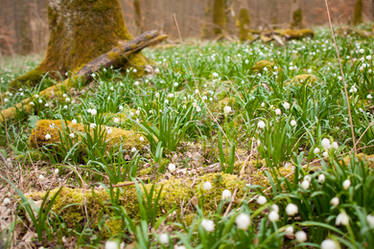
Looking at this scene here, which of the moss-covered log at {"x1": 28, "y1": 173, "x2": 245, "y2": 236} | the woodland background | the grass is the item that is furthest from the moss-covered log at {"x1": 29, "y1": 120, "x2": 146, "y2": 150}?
the woodland background

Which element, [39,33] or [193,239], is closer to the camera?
[193,239]

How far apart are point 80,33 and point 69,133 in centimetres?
324

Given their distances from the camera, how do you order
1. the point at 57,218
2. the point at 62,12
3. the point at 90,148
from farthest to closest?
the point at 62,12 < the point at 90,148 < the point at 57,218

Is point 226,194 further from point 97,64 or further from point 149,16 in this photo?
point 149,16

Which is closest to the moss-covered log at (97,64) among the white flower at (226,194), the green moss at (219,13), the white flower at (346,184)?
the white flower at (226,194)

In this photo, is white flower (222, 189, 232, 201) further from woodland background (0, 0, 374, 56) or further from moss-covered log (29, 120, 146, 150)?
woodland background (0, 0, 374, 56)

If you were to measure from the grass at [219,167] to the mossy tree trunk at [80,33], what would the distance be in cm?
99

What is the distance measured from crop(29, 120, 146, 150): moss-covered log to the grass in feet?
0.18

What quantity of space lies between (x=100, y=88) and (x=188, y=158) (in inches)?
90.4

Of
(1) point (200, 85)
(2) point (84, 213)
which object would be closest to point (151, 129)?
(2) point (84, 213)

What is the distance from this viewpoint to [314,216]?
1.58 metres

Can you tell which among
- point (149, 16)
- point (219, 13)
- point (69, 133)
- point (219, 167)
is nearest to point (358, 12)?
point (219, 13)

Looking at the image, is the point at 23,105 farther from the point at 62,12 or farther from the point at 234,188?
the point at 234,188

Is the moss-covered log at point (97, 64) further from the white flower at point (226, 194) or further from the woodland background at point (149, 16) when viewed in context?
the woodland background at point (149, 16)
